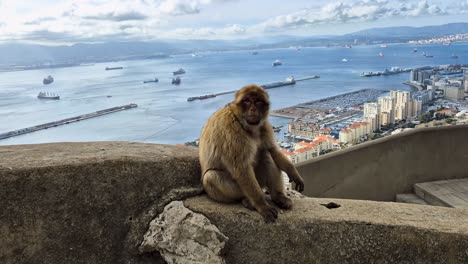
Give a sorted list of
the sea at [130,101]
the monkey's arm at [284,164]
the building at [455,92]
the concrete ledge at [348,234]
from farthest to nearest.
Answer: the sea at [130,101], the building at [455,92], the monkey's arm at [284,164], the concrete ledge at [348,234]

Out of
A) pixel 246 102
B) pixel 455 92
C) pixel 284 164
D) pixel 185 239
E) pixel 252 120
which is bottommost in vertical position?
pixel 455 92

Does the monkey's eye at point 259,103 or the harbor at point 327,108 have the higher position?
the monkey's eye at point 259,103

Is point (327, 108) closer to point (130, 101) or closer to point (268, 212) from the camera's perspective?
point (130, 101)

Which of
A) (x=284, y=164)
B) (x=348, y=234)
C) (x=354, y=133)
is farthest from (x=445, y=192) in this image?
(x=348, y=234)

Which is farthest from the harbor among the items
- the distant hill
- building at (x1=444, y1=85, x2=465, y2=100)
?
the distant hill

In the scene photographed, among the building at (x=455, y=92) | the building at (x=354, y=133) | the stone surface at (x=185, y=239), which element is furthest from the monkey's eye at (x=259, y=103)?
the building at (x=455, y=92)

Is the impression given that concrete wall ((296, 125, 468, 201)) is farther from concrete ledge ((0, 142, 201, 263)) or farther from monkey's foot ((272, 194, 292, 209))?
concrete ledge ((0, 142, 201, 263))

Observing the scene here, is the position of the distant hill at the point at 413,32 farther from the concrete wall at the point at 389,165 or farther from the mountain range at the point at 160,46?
the concrete wall at the point at 389,165
